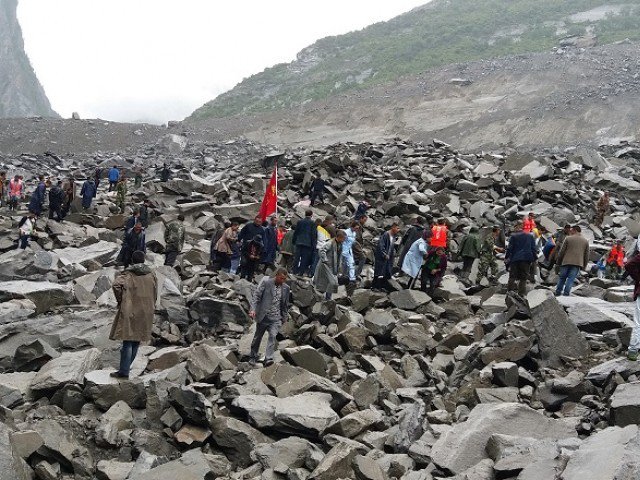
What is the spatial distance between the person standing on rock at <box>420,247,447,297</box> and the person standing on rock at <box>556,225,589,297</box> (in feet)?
6.72

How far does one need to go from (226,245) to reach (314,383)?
5654 mm

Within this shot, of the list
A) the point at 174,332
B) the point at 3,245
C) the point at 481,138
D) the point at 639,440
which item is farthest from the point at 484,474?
the point at 481,138

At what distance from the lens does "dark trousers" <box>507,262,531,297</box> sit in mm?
10625

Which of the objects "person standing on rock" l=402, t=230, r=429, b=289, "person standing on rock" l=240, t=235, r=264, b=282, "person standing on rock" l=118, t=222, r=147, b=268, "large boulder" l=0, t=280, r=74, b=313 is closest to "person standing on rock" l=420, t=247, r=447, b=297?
"person standing on rock" l=402, t=230, r=429, b=289

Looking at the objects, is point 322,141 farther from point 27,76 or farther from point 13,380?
point 27,76

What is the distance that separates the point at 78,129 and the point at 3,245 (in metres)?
31.7

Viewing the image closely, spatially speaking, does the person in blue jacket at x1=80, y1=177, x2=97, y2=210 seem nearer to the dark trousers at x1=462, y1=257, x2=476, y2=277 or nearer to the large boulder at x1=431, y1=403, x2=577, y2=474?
the dark trousers at x1=462, y1=257, x2=476, y2=277

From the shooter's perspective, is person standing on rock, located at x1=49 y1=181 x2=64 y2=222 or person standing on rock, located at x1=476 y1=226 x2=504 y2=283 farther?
person standing on rock, located at x1=49 y1=181 x2=64 y2=222

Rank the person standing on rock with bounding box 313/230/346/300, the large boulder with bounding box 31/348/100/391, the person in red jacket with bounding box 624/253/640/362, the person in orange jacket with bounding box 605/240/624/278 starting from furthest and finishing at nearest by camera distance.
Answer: the person in orange jacket with bounding box 605/240/624/278 → the person standing on rock with bounding box 313/230/346/300 → the person in red jacket with bounding box 624/253/640/362 → the large boulder with bounding box 31/348/100/391

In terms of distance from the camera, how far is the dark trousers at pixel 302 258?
12078mm

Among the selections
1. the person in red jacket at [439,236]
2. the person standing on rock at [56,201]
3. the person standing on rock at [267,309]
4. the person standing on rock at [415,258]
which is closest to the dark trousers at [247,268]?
the person standing on rock at [415,258]

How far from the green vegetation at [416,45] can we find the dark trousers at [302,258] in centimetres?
4392

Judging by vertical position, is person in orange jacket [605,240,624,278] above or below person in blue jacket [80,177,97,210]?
below

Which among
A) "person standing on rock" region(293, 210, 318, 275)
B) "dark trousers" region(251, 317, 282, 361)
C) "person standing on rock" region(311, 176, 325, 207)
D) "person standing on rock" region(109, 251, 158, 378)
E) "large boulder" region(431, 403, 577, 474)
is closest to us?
A: "large boulder" region(431, 403, 577, 474)
